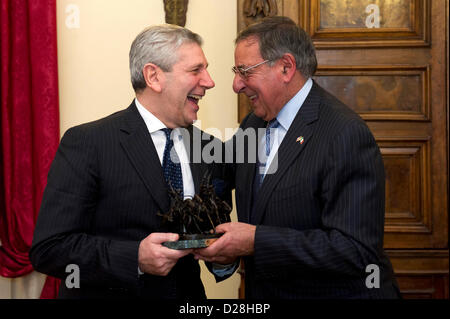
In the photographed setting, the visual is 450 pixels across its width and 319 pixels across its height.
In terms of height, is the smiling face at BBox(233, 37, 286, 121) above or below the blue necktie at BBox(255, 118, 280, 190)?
above

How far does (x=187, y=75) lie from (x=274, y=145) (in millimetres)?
493

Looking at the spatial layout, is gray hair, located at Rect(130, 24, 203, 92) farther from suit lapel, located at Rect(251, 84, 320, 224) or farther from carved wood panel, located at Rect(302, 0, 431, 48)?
carved wood panel, located at Rect(302, 0, 431, 48)

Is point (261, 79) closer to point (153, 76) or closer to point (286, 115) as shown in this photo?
point (286, 115)

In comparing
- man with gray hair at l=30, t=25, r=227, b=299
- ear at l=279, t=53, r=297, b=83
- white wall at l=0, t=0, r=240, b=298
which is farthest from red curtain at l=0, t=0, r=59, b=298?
ear at l=279, t=53, r=297, b=83

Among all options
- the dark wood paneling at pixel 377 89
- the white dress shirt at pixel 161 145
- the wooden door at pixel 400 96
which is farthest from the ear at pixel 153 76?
the dark wood paneling at pixel 377 89

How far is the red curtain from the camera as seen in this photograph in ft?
12.7

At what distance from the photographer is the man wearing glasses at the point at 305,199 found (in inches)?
84.6

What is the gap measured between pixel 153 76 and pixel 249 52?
1.47 ft

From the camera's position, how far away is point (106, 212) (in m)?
2.26

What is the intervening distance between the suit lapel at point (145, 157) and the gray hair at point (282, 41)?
0.65 m

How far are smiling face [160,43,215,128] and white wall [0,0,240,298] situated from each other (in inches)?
59.2

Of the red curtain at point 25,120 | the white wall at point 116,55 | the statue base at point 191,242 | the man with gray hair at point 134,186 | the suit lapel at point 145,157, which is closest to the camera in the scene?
the statue base at point 191,242

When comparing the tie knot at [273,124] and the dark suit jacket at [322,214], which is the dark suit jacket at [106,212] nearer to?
the dark suit jacket at [322,214]

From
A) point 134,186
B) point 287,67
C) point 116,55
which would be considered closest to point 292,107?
point 287,67
